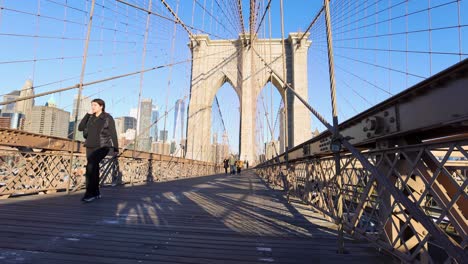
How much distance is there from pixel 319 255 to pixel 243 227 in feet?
2.91

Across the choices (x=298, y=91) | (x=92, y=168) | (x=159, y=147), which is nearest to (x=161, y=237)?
(x=92, y=168)

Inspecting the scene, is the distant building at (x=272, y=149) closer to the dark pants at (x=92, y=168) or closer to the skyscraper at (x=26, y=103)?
the dark pants at (x=92, y=168)

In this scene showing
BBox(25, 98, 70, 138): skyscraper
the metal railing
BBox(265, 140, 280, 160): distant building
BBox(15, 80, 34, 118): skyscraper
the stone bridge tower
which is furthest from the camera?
the stone bridge tower

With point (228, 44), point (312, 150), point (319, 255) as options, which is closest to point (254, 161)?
point (228, 44)

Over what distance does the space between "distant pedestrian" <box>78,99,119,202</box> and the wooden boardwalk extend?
539mm

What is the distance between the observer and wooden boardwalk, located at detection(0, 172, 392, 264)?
1700mm

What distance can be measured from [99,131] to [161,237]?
88.8 inches

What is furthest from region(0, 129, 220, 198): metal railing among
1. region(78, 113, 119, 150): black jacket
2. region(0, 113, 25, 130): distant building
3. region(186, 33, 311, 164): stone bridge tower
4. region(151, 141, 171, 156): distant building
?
region(186, 33, 311, 164): stone bridge tower

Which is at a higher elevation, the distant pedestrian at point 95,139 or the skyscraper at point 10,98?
the skyscraper at point 10,98

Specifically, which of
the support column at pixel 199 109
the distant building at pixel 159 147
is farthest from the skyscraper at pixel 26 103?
the support column at pixel 199 109

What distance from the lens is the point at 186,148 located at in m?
27.8

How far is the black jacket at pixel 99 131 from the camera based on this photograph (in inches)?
151

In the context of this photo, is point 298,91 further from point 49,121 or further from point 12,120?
point 12,120

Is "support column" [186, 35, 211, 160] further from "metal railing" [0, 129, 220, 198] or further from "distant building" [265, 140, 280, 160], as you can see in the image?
"metal railing" [0, 129, 220, 198]
